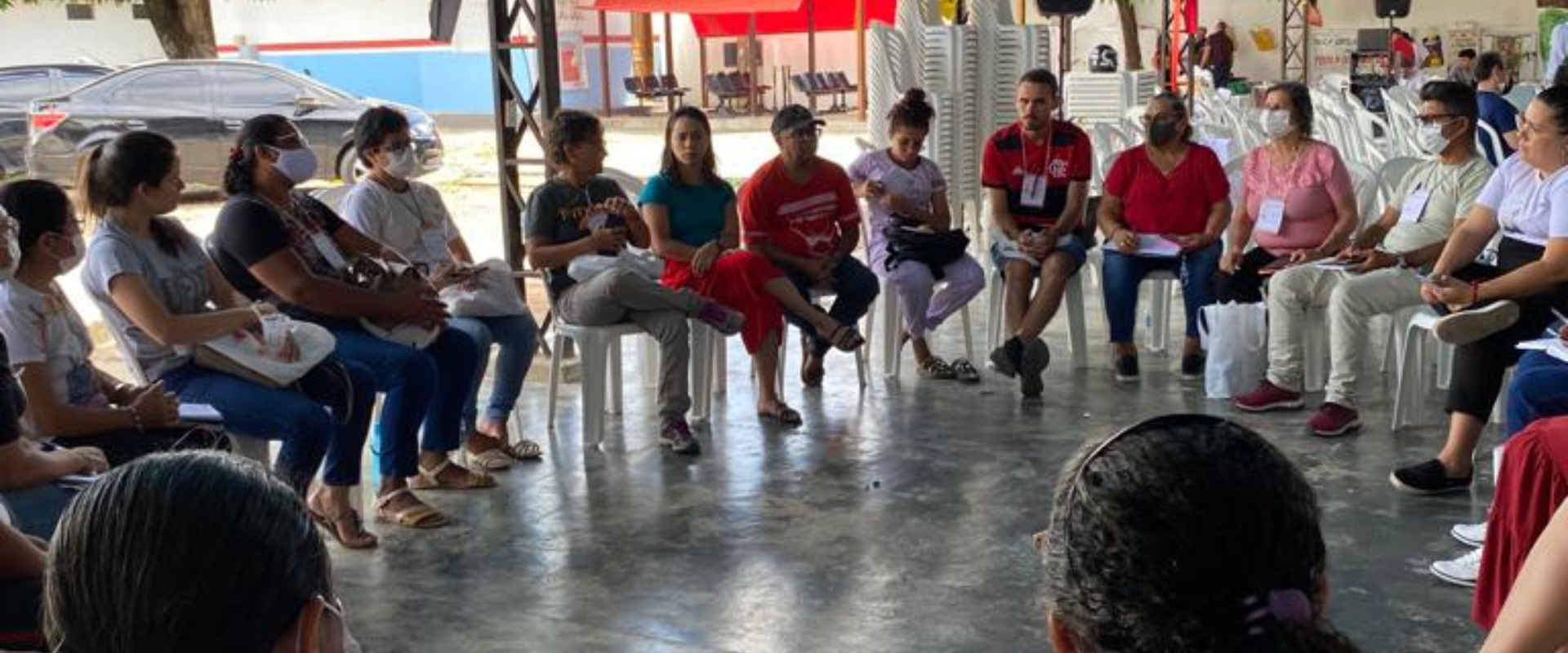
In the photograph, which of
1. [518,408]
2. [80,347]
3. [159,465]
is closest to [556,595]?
[80,347]

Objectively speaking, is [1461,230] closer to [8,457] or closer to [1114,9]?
[8,457]

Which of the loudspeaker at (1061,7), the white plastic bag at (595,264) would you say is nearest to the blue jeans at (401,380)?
the white plastic bag at (595,264)

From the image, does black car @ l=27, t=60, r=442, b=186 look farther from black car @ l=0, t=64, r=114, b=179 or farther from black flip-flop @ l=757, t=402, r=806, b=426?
black flip-flop @ l=757, t=402, r=806, b=426

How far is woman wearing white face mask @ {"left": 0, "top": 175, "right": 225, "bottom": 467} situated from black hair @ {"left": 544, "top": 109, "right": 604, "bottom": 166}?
76.9 inches

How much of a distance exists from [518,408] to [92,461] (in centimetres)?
274

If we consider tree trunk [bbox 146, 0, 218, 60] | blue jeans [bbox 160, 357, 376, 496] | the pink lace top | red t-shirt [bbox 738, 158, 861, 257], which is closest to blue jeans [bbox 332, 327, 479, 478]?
blue jeans [bbox 160, 357, 376, 496]

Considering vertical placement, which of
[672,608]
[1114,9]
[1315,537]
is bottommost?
[672,608]

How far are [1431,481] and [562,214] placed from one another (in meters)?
2.79

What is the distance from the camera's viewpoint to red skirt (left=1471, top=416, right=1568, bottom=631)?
2.90m

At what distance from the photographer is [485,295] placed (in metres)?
5.04

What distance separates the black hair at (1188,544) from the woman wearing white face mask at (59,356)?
268 cm

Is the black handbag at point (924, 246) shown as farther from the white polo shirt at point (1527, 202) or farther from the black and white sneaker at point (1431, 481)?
the black and white sneaker at point (1431, 481)

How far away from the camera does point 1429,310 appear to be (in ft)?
16.7

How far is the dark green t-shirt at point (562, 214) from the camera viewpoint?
204 inches
